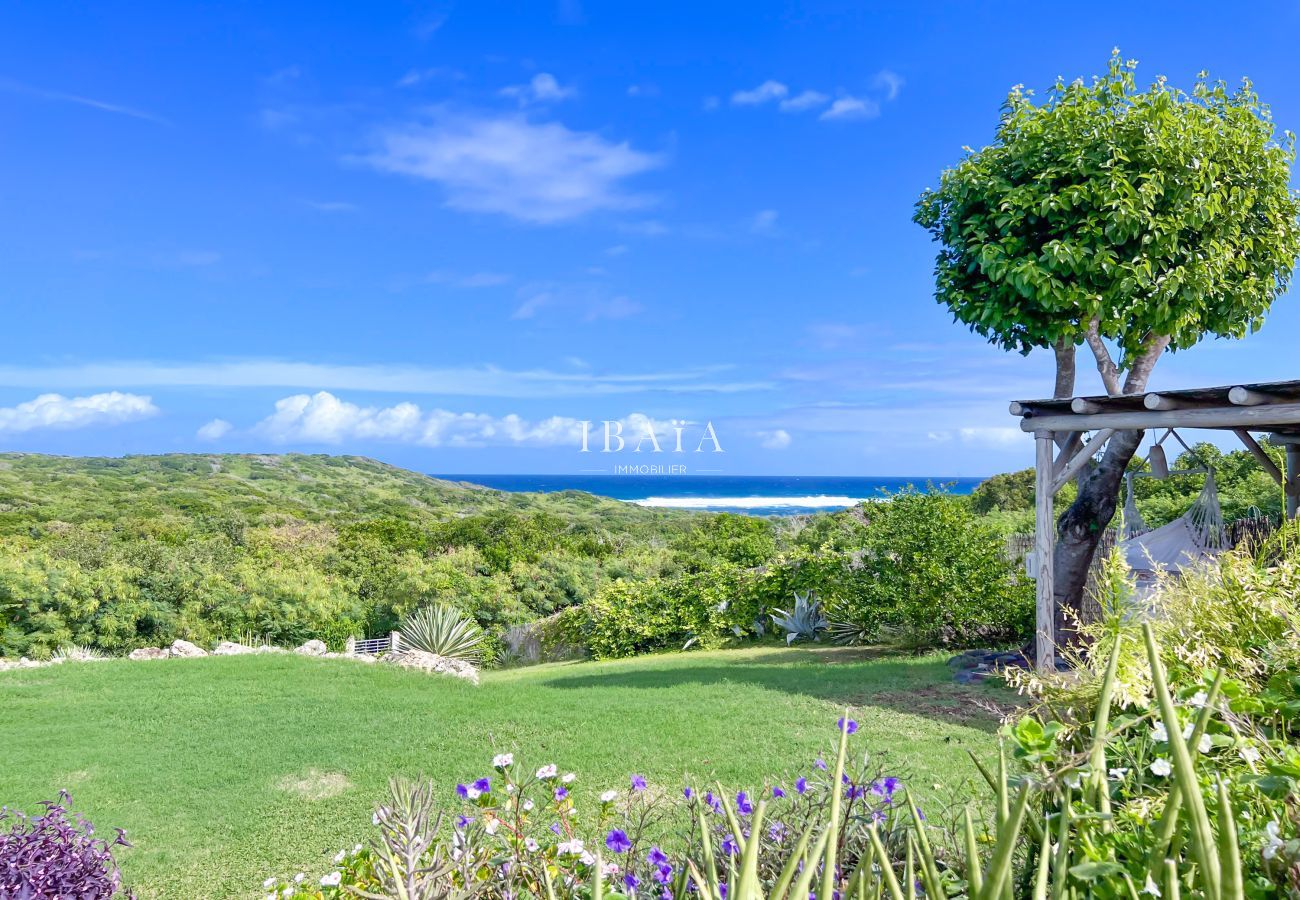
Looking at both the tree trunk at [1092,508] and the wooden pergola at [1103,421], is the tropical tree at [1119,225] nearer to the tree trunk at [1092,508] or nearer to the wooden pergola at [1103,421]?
the tree trunk at [1092,508]

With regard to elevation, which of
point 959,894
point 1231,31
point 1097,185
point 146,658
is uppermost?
point 1231,31

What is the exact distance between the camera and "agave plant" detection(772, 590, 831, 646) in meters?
11.2

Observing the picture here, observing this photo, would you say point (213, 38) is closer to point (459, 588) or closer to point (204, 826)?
point (459, 588)

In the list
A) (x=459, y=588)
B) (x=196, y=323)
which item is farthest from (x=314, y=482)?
(x=459, y=588)

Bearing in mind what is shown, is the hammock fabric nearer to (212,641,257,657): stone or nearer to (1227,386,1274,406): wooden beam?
(1227,386,1274,406): wooden beam

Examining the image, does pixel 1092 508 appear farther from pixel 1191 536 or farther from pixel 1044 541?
pixel 1044 541

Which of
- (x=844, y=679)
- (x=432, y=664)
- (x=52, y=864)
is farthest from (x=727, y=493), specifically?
(x=52, y=864)

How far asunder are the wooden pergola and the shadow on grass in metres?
0.77

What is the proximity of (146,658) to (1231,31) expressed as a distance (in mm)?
15228

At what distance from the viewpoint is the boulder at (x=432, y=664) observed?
31.8 ft

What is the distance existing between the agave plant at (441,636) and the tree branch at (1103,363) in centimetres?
949

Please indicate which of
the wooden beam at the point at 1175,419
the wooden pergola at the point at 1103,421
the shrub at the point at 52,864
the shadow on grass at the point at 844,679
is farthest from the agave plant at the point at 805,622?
the shrub at the point at 52,864

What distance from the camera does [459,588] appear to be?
1638cm

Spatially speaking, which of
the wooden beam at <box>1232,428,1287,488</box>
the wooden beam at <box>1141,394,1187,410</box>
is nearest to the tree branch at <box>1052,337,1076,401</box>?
the wooden beam at <box>1232,428,1287,488</box>
